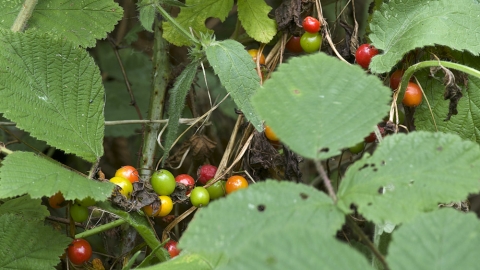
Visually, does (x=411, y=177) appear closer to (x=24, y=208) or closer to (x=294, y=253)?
(x=294, y=253)

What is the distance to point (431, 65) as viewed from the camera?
60.2 inches

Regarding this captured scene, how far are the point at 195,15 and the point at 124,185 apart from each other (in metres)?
0.72

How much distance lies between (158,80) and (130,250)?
654 mm

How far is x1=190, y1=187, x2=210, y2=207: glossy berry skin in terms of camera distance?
5.50 feet

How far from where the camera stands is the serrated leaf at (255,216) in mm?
918

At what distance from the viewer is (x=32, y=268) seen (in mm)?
1465

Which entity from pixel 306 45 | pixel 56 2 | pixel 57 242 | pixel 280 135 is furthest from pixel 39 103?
pixel 306 45

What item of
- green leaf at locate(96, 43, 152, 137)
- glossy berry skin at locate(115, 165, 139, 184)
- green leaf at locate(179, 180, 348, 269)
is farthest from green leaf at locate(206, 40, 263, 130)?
green leaf at locate(96, 43, 152, 137)

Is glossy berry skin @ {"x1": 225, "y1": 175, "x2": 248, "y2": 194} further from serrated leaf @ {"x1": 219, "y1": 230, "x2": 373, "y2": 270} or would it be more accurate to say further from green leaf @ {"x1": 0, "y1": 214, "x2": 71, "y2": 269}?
serrated leaf @ {"x1": 219, "y1": 230, "x2": 373, "y2": 270}

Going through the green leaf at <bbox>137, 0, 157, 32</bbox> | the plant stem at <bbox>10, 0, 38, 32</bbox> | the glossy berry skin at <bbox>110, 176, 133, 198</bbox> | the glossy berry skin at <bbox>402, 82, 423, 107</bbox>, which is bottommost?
the glossy berry skin at <bbox>110, 176, 133, 198</bbox>

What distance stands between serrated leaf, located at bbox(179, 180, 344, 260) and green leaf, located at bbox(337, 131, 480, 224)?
0.16 feet

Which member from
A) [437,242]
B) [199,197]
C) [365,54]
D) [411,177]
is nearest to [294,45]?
[365,54]

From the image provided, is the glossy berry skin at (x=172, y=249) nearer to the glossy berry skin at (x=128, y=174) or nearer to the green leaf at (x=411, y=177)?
the glossy berry skin at (x=128, y=174)

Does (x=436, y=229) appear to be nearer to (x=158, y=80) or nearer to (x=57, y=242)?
(x=57, y=242)
